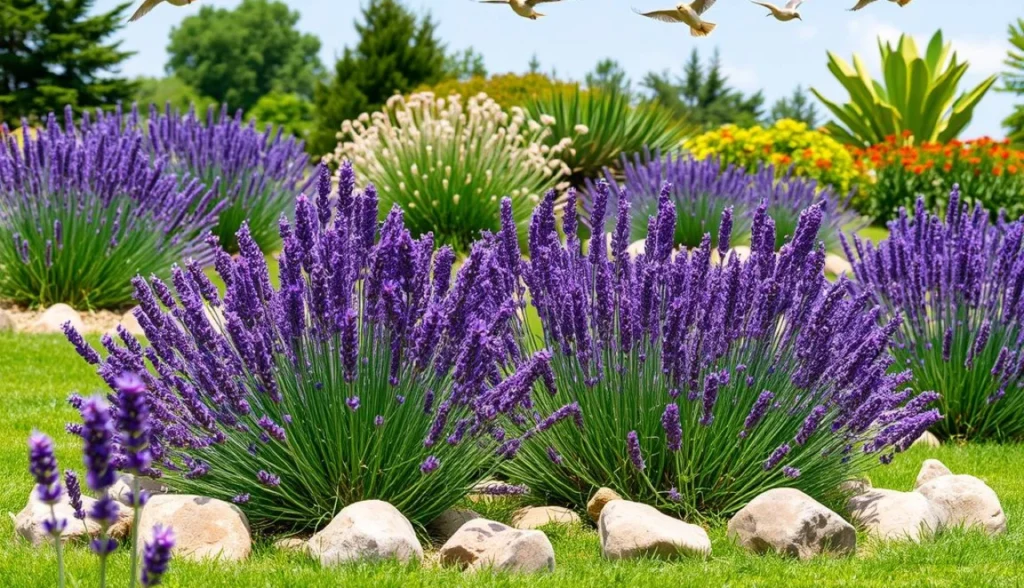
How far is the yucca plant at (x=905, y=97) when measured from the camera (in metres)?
27.0

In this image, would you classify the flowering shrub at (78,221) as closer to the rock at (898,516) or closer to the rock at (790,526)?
the rock at (898,516)

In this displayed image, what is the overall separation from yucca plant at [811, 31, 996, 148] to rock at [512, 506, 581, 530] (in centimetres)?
2397

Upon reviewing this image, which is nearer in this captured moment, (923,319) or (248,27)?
(923,319)

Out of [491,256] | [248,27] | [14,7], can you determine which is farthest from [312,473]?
[248,27]

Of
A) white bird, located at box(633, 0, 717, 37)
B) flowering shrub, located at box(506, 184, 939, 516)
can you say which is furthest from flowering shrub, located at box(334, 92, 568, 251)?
white bird, located at box(633, 0, 717, 37)

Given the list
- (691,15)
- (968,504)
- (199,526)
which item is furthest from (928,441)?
(691,15)

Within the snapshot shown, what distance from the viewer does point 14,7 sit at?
1449 inches

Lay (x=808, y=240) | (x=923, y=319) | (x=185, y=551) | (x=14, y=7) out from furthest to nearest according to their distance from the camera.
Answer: (x=14, y=7)
(x=923, y=319)
(x=808, y=240)
(x=185, y=551)

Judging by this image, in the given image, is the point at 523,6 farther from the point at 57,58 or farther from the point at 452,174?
the point at 57,58

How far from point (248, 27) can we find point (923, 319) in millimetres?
78530

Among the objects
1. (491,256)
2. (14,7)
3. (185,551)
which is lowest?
(185,551)

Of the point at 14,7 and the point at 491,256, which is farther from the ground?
the point at 14,7

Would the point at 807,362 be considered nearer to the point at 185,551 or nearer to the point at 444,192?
the point at 185,551

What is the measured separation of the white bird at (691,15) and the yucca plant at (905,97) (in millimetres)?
26228
